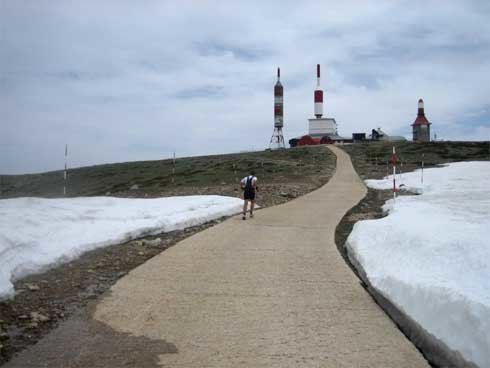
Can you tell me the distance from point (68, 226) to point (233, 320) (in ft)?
18.9

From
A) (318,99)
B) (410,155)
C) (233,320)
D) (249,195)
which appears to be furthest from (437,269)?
(318,99)

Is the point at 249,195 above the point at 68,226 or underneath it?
above

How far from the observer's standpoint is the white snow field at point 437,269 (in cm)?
462

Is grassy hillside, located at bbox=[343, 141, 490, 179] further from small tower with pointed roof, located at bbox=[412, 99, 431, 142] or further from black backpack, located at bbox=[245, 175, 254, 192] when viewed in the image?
black backpack, located at bbox=[245, 175, 254, 192]

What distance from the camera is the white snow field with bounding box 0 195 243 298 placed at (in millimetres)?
7797

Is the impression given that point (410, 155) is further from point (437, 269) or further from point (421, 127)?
point (437, 269)

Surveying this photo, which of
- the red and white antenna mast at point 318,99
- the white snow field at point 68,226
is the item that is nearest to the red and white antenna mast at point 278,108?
the red and white antenna mast at point 318,99

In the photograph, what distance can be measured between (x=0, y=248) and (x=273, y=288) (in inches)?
159

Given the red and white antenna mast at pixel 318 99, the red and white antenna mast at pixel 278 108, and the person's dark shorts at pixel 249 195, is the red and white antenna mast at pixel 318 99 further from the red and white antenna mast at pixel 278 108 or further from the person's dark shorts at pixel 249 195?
the person's dark shorts at pixel 249 195

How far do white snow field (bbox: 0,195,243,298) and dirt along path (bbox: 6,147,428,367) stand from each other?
1.44m

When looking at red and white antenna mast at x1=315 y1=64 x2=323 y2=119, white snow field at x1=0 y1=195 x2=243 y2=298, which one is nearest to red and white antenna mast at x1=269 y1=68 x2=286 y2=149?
red and white antenna mast at x1=315 y1=64 x2=323 y2=119

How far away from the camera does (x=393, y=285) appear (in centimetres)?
669

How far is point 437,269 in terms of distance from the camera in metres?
6.64

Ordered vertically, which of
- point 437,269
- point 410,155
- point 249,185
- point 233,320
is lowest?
point 233,320
